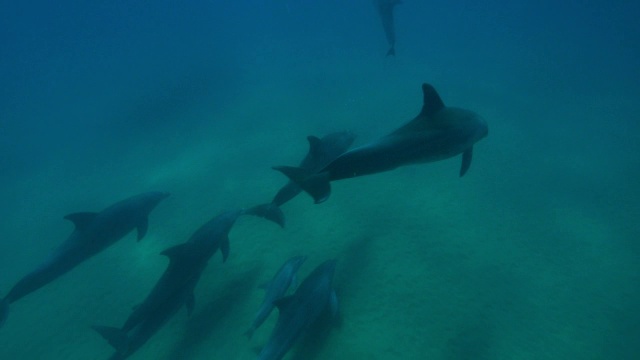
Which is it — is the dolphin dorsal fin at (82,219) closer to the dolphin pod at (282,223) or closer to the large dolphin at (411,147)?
the dolphin pod at (282,223)

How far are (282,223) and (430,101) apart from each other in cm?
314

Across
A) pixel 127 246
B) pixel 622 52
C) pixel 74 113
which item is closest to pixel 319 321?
pixel 127 246

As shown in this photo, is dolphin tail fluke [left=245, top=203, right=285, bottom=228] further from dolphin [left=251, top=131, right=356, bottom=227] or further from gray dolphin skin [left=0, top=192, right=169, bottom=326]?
gray dolphin skin [left=0, top=192, right=169, bottom=326]

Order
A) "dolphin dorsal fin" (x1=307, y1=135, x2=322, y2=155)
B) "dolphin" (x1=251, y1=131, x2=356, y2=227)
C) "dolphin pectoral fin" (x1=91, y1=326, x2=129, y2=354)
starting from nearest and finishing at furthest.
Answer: "dolphin pectoral fin" (x1=91, y1=326, x2=129, y2=354), "dolphin dorsal fin" (x1=307, y1=135, x2=322, y2=155), "dolphin" (x1=251, y1=131, x2=356, y2=227)

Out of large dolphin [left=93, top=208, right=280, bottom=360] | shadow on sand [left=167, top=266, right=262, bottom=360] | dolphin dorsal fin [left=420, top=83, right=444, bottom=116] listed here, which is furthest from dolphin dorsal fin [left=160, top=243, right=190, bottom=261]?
dolphin dorsal fin [left=420, top=83, right=444, bottom=116]

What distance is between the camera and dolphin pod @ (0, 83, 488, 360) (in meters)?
3.52

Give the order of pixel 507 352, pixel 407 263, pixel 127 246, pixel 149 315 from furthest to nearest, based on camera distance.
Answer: pixel 127 246 → pixel 407 263 → pixel 149 315 → pixel 507 352

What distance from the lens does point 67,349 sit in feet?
18.9

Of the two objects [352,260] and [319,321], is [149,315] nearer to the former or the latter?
[319,321]

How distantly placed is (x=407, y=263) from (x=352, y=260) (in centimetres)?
84

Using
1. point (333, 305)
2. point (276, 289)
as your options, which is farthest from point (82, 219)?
point (333, 305)

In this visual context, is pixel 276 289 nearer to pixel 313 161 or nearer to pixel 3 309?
pixel 313 161

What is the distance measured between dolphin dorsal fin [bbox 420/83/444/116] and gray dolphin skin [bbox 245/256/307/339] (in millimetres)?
2729

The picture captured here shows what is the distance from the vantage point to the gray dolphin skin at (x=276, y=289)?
15.6 ft
